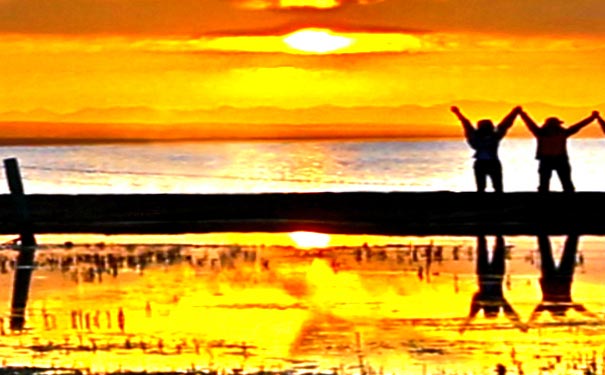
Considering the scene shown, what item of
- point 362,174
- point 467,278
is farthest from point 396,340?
point 362,174

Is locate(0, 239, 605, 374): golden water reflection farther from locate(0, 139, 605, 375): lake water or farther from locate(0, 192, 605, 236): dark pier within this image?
locate(0, 192, 605, 236): dark pier

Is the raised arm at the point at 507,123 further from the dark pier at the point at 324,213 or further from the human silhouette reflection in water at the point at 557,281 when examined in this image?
the human silhouette reflection in water at the point at 557,281

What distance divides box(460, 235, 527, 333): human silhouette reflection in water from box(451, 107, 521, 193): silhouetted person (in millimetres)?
3741

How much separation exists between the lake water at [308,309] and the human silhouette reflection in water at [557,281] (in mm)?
46

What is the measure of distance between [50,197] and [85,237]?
86.9 inches

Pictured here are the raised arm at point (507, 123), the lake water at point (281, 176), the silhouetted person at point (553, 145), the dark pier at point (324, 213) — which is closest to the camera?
the dark pier at point (324, 213)

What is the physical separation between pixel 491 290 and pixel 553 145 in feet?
30.9

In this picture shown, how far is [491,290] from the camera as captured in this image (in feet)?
58.0

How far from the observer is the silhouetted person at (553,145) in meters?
26.7

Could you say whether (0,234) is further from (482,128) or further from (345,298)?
(345,298)

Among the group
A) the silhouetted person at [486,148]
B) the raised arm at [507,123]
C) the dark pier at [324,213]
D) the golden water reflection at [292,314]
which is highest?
the raised arm at [507,123]

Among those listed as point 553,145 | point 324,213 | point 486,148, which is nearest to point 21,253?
point 324,213

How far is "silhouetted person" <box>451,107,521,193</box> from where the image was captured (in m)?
26.7

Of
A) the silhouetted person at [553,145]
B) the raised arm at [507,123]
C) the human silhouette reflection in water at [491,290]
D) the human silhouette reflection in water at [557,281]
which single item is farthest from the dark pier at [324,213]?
the human silhouette reflection in water at [491,290]
